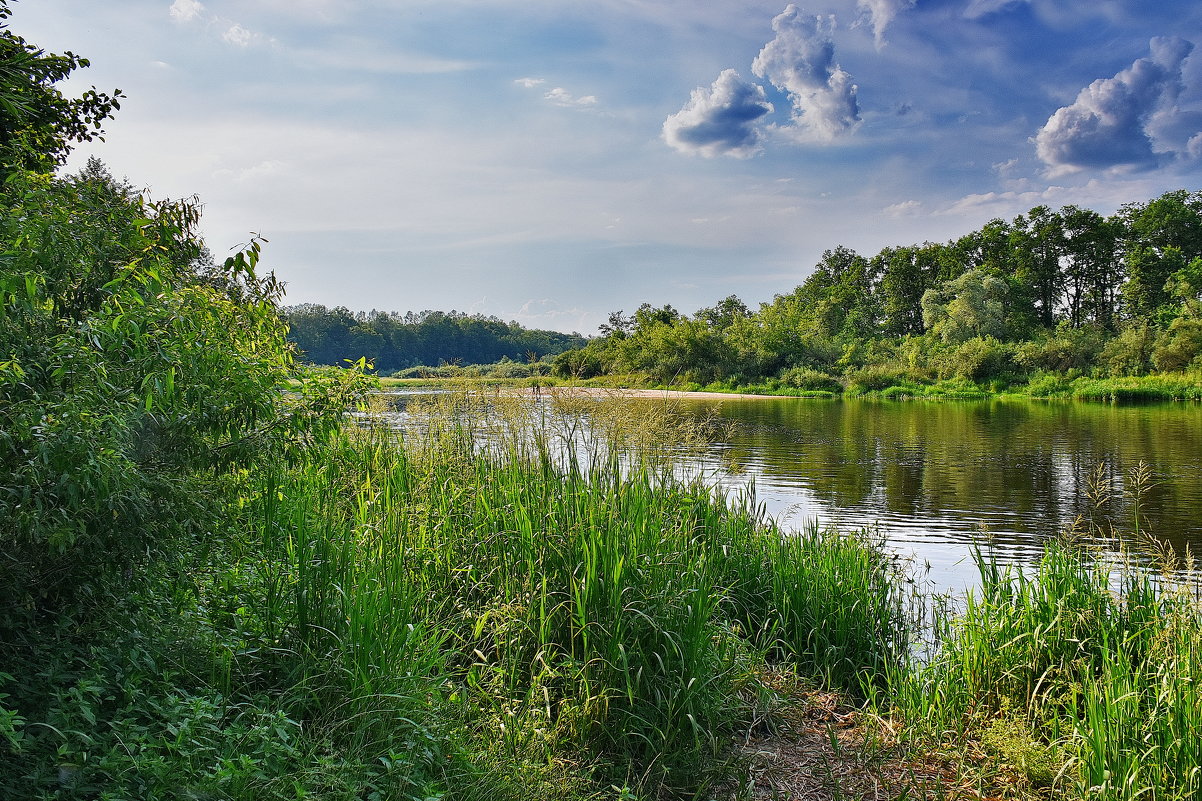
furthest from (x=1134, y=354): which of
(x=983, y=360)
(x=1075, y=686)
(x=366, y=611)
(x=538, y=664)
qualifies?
(x=366, y=611)

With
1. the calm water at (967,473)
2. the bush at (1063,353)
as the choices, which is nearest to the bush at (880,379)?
the bush at (1063,353)

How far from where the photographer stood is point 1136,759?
3600 millimetres

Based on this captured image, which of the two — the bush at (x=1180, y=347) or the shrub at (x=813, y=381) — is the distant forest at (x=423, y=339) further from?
the bush at (x=1180, y=347)

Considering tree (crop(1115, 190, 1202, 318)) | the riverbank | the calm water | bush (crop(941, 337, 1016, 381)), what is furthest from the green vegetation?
tree (crop(1115, 190, 1202, 318))

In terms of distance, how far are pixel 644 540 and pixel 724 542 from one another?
2494mm

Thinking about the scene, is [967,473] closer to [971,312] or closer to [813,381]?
[813,381]

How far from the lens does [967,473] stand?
18.7 m

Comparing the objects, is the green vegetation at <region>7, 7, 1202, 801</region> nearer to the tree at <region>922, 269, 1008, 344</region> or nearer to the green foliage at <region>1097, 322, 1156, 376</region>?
the green foliage at <region>1097, 322, 1156, 376</region>

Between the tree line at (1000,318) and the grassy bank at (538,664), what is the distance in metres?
44.7

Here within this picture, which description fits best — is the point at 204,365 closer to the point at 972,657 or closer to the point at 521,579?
the point at 521,579

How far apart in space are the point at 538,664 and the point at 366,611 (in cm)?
112

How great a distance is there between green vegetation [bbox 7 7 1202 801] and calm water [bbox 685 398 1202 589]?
5.80 feet

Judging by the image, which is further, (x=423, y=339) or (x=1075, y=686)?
(x=423, y=339)

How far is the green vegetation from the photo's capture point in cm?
238
